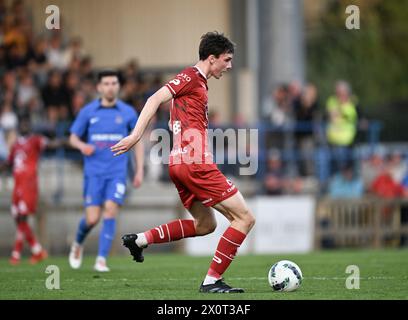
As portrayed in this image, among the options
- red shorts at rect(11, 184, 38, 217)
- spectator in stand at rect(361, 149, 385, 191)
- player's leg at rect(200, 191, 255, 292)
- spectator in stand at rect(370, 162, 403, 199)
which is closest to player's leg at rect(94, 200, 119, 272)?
player's leg at rect(200, 191, 255, 292)

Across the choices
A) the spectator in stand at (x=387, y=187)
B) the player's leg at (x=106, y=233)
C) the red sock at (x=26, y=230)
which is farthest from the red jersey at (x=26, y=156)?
the spectator in stand at (x=387, y=187)

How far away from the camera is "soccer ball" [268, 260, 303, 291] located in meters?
10.6

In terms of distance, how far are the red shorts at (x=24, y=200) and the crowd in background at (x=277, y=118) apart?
341 centimetres

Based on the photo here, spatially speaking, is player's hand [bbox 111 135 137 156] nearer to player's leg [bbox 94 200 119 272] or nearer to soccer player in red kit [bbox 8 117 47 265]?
player's leg [bbox 94 200 119 272]

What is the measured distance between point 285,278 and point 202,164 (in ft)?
4.53

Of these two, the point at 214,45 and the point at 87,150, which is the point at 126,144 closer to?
the point at 214,45

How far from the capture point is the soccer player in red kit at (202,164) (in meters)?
10.3

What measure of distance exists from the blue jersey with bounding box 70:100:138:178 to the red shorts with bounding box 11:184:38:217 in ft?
14.9

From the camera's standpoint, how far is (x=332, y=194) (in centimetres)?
2295

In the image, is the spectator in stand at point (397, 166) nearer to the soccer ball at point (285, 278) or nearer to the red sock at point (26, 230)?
the red sock at point (26, 230)

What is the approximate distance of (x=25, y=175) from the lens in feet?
61.3

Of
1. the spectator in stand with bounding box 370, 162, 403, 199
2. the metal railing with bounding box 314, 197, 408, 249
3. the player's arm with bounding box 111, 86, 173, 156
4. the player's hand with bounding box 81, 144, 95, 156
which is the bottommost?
the metal railing with bounding box 314, 197, 408, 249

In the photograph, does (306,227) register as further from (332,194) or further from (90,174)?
(90,174)

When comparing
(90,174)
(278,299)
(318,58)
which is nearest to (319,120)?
(90,174)
